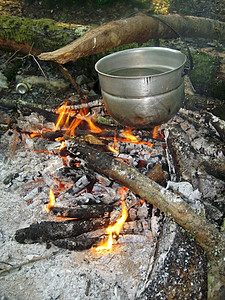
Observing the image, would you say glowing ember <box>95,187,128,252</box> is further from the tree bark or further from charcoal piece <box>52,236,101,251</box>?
the tree bark

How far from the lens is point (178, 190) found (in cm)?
231

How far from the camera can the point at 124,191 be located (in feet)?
8.77

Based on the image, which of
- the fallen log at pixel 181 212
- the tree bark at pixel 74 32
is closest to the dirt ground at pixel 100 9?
the tree bark at pixel 74 32

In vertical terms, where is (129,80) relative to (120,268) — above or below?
above

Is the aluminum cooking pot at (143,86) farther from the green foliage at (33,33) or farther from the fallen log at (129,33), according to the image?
the green foliage at (33,33)

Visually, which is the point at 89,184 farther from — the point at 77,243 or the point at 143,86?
the point at 143,86

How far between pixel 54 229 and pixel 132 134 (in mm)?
1530

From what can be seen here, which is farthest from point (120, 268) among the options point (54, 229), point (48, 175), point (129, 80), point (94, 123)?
point (94, 123)

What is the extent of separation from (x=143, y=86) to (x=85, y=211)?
125cm

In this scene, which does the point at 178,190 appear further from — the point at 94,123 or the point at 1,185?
the point at 1,185

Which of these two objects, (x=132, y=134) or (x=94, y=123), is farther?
(x=94, y=123)

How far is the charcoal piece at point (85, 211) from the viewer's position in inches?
94.7

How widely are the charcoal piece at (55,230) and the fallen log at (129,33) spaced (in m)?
1.84

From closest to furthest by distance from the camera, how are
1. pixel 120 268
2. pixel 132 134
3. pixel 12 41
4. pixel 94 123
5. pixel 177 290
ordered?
1. pixel 177 290
2. pixel 120 268
3. pixel 132 134
4. pixel 94 123
5. pixel 12 41
